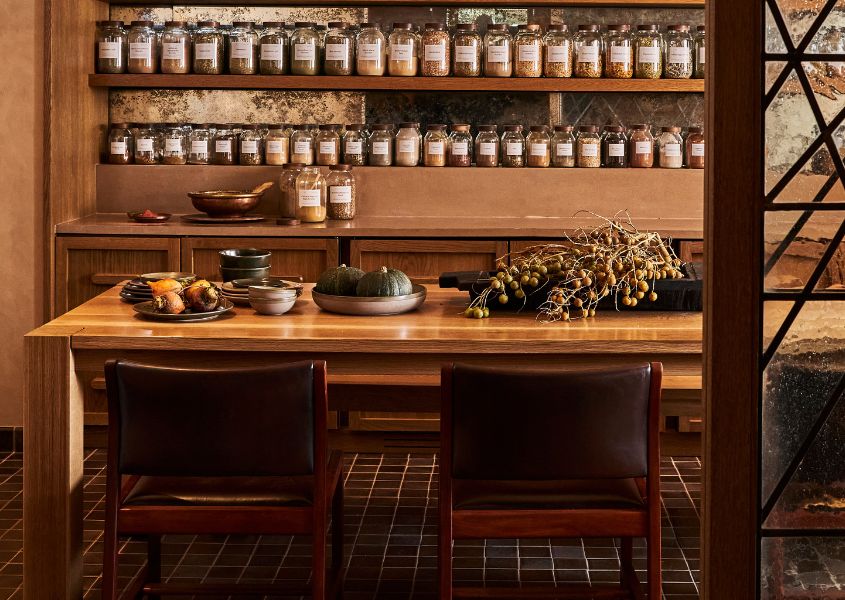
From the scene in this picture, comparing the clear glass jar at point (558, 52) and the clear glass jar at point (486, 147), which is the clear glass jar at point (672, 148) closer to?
the clear glass jar at point (558, 52)

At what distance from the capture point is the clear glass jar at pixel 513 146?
512 cm

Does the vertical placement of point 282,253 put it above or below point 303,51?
below

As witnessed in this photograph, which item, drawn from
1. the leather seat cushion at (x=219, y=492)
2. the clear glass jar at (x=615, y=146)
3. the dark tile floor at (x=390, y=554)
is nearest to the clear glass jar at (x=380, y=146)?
the clear glass jar at (x=615, y=146)

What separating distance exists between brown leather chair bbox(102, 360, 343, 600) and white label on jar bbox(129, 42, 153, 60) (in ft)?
9.66

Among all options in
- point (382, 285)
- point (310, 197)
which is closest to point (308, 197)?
point (310, 197)

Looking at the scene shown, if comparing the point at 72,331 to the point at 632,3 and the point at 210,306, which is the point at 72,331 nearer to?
the point at 210,306

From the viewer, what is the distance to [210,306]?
9.59 ft

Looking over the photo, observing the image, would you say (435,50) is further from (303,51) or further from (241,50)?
(241,50)

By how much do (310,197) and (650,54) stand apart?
155cm

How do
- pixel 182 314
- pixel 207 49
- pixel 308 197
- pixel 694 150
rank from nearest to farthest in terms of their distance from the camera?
pixel 182 314 → pixel 308 197 → pixel 207 49 → pixel 694 150

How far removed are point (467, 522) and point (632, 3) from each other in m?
3.25

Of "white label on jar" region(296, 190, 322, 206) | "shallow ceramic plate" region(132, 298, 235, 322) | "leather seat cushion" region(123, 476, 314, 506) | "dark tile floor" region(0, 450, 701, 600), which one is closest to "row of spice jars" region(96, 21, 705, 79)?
"white label on jar" region(296, 190, 322, 206)

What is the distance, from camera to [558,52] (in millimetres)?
4953

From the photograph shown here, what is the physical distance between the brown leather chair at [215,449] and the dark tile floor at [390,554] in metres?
0.80
